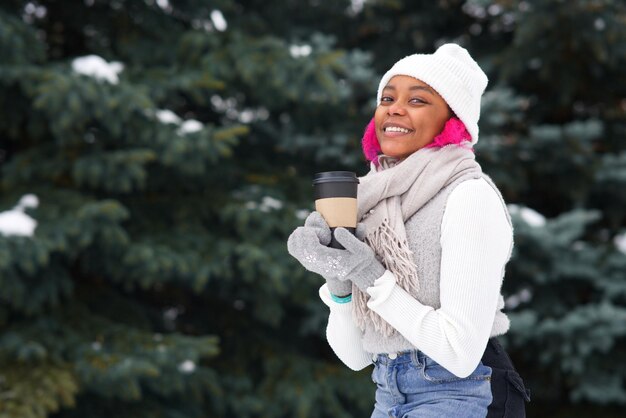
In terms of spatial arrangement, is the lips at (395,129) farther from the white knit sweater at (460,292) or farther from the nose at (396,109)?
the white knit sweater at (460,292)

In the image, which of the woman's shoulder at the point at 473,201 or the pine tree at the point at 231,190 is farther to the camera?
the pine tree at the point at 231,190

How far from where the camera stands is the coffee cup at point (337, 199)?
2027 mm

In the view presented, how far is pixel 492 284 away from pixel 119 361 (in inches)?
136

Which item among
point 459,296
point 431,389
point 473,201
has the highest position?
point 473,201

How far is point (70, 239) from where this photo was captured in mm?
5117

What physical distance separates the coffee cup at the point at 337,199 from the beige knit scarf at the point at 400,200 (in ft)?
0.43

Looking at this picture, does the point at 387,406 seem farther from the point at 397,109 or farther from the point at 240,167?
the point at 240,167

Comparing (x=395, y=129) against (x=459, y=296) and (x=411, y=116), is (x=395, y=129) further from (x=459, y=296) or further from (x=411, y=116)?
(x=459, y=296)

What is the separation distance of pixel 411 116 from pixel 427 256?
0.40 m

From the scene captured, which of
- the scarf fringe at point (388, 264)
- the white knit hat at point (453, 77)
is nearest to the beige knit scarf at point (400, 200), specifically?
the scarf fringe at point (388, 264)

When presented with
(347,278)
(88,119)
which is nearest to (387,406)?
(347,278)

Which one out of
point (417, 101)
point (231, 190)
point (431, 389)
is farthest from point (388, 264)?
point (231, 190)

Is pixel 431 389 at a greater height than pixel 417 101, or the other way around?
pixel 417 101

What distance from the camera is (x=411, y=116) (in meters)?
2.23
